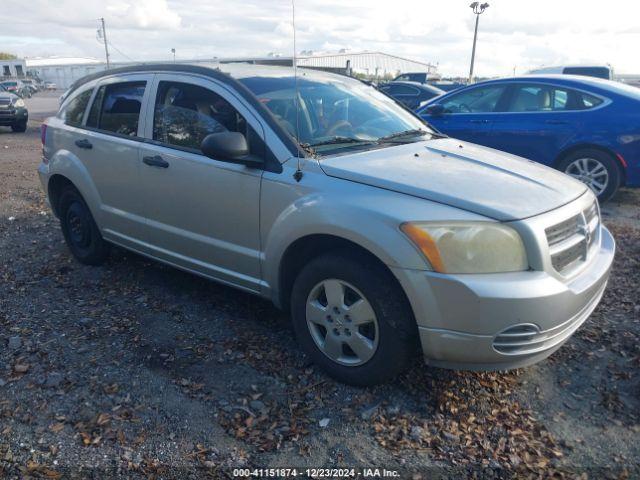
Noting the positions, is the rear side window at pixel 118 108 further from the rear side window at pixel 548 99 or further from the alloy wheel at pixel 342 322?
the rear side window at pixel 548 99

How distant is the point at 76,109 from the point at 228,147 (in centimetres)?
251

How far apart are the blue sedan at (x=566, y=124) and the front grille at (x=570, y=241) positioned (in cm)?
407

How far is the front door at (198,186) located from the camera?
11.2 ft

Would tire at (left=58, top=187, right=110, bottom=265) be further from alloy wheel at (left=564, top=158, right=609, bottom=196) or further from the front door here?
alloy wheel at (left=564, top=158, right=609, bottom=196)

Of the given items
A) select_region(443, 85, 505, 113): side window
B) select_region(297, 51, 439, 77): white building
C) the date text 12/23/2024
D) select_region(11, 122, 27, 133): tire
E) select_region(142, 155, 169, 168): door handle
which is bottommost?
the date text 12/23/2024

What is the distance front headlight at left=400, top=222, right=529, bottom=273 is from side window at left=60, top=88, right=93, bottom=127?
3569 mm

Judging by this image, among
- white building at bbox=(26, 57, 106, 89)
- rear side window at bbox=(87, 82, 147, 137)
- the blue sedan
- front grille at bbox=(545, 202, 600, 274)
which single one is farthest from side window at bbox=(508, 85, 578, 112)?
white building at bbox=(26, 57, 106, 89)

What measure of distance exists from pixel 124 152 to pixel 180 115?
0.64 metres

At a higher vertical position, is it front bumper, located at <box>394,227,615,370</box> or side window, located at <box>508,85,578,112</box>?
side window, located at <box>508,85,578,112</box>

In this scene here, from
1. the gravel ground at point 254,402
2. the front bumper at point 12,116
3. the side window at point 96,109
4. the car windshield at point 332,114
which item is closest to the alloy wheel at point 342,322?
the gravel ground at point 254,402

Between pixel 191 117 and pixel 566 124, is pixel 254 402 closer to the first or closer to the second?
pixel 191 117

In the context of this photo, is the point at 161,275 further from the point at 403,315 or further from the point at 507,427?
the point at 507,427

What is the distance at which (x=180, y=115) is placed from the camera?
387 cm

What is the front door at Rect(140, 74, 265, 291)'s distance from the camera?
11.2ft
